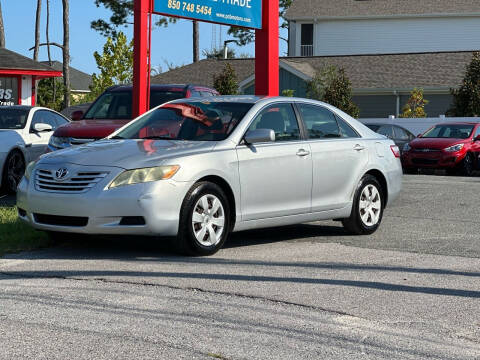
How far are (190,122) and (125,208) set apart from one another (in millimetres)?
1652

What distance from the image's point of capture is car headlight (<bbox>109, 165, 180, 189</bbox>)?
8.17m

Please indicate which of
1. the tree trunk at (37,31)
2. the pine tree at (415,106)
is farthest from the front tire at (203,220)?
the tree trunk at (37,31)

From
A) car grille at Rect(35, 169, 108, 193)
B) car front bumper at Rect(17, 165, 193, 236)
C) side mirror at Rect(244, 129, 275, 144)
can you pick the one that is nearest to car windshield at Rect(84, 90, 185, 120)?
side mirror at Rect(244, 129, 275, 144)

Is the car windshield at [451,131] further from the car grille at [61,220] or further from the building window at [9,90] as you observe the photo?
the car grille at [61,220]

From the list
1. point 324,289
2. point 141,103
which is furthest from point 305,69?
point 324,289

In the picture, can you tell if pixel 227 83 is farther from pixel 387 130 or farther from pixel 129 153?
pixel 129 153

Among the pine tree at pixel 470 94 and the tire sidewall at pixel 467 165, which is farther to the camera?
the pine tree at pixel 470 94

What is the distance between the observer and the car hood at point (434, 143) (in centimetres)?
2446

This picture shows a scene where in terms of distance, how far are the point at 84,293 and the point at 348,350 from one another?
7.84ft

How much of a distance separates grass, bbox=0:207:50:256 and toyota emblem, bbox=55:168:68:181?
1000mm

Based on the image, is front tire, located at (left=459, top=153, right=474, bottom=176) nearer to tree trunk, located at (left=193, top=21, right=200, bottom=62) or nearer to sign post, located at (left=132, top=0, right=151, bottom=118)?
sign post, located at (left=132, top=0, right=151, bottom=118)

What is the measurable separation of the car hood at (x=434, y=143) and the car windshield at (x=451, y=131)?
72cm

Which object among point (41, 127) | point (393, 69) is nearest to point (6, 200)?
point (41, 127)

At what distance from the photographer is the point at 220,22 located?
14.6 m
